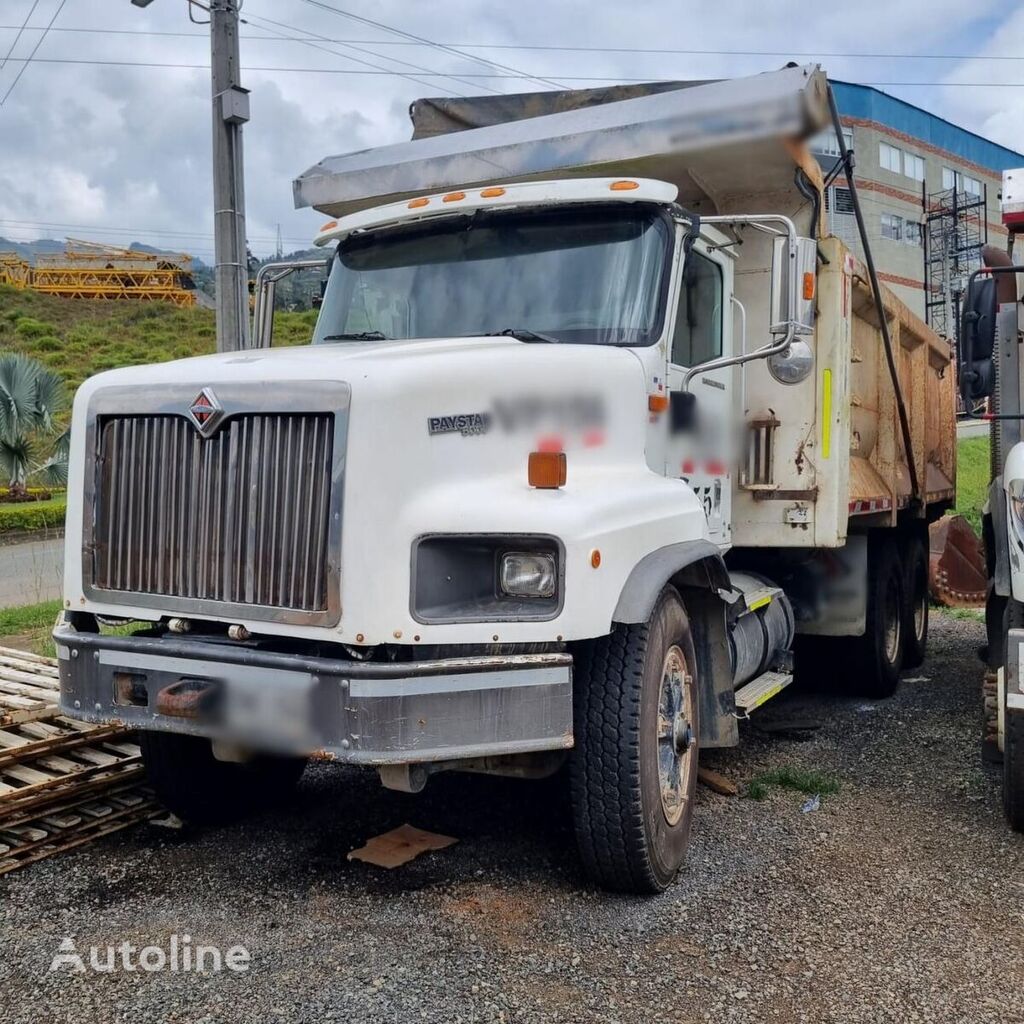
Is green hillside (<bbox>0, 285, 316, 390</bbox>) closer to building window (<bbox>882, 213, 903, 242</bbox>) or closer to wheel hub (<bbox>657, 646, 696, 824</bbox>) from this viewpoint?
building window (<bbox>882, 213, 903, 242</bbox>)

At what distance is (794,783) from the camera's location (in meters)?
5.39

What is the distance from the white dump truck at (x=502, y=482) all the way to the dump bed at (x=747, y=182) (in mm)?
17

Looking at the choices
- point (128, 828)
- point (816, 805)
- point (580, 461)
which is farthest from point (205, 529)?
point (816, 805)

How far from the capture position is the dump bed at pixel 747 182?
16.2 feet

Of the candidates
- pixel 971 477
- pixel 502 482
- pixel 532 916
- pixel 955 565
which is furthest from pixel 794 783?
pixel 971 477

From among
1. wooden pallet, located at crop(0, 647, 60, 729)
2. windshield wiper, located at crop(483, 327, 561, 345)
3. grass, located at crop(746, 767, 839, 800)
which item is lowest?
grass, located at crop(746, 767, 839, 800)

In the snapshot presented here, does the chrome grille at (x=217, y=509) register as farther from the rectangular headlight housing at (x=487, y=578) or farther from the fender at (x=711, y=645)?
the fender at (x=711, y=645)

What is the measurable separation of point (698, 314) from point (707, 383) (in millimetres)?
340

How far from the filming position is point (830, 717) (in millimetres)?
6953

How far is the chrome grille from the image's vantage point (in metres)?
3.58

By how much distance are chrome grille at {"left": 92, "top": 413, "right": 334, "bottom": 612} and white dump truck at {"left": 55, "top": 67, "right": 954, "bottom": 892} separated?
0.01 m

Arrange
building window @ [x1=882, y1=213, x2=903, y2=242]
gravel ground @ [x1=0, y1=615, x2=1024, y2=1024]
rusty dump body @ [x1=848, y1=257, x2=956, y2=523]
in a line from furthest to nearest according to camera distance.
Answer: building window @ [x1=882, y1=213, x2=903, y2=242] → rusty dump body @ [x1=848, y1=257, x2=956, y2=523] → gravel ground @ [x1=0, y1=615, x2=1024, y2=1024]

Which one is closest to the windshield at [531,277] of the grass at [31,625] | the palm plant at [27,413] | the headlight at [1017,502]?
the headlight at [1017,502]

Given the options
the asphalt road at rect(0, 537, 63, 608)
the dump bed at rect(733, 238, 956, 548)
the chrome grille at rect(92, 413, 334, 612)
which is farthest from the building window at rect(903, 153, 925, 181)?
the chrome grille at rect(92, 413, 334, 612)
